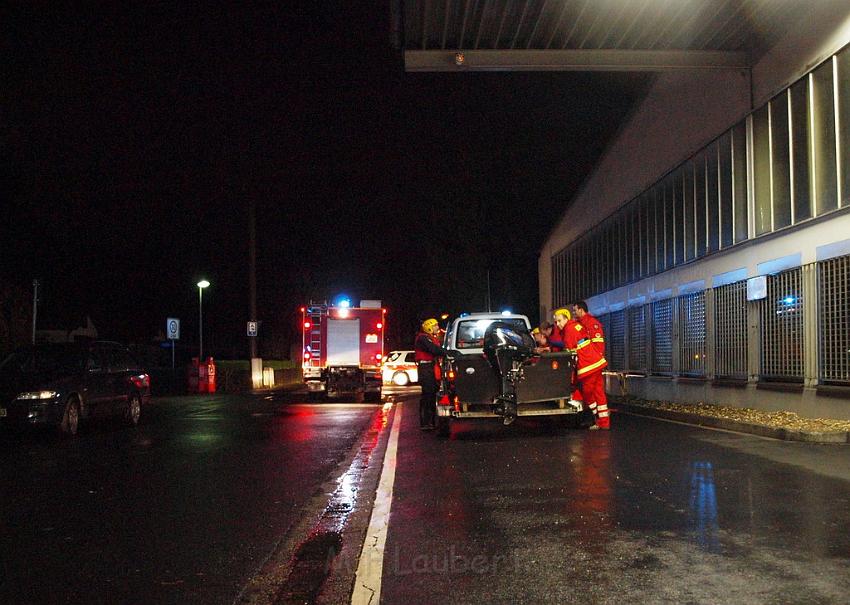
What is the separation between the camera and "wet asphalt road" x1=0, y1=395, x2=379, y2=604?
5.12m

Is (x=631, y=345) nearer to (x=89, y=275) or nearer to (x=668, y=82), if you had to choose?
(x=668, y=82)

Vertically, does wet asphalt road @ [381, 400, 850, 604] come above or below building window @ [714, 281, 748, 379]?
below

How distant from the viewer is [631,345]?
24.7 metres

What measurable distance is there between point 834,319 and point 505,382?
5.62 m

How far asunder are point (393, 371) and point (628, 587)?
2761 cm

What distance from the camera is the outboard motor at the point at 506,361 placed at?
452 inches

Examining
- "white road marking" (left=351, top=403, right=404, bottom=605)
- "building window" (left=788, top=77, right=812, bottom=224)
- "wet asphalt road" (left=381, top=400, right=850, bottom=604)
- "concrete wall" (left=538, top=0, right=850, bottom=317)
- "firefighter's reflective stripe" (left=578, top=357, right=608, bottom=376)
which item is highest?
"concrete wall" (left=538, top=0, right=850, bottom=317)

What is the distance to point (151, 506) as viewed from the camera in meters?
7.46

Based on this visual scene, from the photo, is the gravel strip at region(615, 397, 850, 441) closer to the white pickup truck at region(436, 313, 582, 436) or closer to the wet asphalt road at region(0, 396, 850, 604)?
the wet asphalt road at region(0, 396, 850, 604)

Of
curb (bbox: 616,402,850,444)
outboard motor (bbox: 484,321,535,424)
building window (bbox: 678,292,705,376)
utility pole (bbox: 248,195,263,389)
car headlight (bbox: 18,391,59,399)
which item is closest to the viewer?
curb (bbox: 616,402,850,444)

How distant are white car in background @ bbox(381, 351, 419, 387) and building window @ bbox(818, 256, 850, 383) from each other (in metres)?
19.6

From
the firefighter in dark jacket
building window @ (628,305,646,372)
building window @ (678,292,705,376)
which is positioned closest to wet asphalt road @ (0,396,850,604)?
the firefighter in dark jacket

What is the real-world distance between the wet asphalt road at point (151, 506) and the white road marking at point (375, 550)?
68 cm

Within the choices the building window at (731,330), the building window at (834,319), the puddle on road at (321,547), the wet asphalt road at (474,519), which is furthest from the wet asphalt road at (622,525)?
the building window at (731,330)
